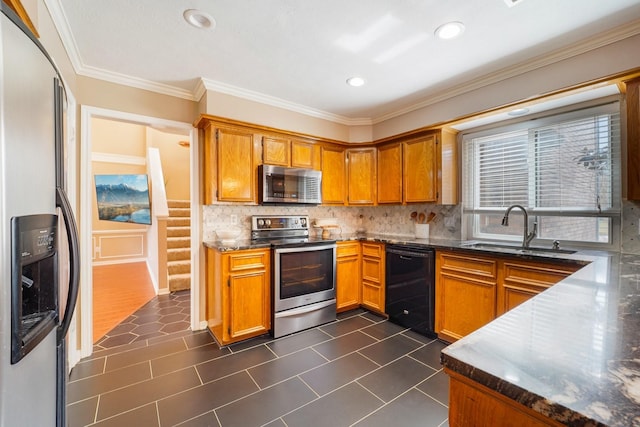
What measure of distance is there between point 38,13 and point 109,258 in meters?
6.06

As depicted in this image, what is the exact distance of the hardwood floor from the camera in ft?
10.3

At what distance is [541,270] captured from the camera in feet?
6.68

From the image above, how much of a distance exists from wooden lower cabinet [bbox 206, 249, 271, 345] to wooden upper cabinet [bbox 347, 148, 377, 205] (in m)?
1.57

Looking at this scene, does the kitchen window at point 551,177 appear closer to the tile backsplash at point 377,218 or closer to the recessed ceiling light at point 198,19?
the tile backsplash at point 377,218

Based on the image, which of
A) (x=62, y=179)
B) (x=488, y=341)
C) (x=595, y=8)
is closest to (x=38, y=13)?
(x=62, y=179)

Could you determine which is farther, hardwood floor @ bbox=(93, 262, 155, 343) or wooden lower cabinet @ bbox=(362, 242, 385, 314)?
wooden lower cabinet @ bbox=(362, 242, 385, 314)

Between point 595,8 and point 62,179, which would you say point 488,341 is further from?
point 595,8

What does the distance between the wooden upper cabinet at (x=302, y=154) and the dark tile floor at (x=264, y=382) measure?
1940 mm

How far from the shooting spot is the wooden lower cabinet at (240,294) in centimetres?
253

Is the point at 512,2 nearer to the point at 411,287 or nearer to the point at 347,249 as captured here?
the point at 411,287

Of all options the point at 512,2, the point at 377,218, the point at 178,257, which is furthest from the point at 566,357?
the point at 178,257

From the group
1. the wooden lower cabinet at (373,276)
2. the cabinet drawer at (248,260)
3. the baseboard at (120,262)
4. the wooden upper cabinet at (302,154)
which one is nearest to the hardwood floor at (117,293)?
the baseboard at (120,262)

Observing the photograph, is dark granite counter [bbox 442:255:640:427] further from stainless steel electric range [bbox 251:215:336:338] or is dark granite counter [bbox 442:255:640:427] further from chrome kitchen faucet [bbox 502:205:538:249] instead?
stainless steel electric range [bbox 251:215:336:338]

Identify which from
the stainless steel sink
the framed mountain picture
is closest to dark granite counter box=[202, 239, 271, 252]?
the stainless steel sink
